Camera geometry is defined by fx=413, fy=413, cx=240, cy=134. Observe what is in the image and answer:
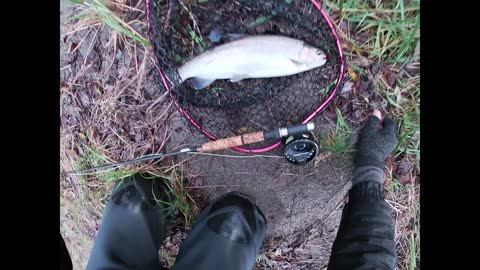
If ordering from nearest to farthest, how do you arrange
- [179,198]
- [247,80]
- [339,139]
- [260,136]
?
1. [260,136]
2. [247,80]
3. [339,139]
4. [179,198]

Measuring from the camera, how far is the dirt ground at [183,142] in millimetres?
1854

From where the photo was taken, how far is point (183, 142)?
1883mm

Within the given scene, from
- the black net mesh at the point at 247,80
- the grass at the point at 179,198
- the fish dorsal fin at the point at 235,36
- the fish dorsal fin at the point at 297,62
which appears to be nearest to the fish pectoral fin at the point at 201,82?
the black net mesh at the point at 247,80

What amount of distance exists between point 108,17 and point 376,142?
1.29m

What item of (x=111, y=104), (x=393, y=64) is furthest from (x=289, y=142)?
(x=111, y=104)

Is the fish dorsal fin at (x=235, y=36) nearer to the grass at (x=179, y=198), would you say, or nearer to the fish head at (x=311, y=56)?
the fish head at (x=311, y=56)

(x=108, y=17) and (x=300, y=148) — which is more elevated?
(x=108, y=17)

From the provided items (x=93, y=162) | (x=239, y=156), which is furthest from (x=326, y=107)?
(x=93, y=162)

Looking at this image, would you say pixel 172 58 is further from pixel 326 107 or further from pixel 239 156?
pixel 326 107

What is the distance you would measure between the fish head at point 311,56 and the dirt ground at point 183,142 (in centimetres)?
27

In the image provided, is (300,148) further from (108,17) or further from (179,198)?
(108,17)

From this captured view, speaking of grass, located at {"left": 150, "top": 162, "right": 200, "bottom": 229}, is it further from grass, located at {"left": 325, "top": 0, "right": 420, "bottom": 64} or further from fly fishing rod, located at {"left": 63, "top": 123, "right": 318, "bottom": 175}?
grass, located at {"left": 325, "top": 0, "right": 420, "bottom": 64}
